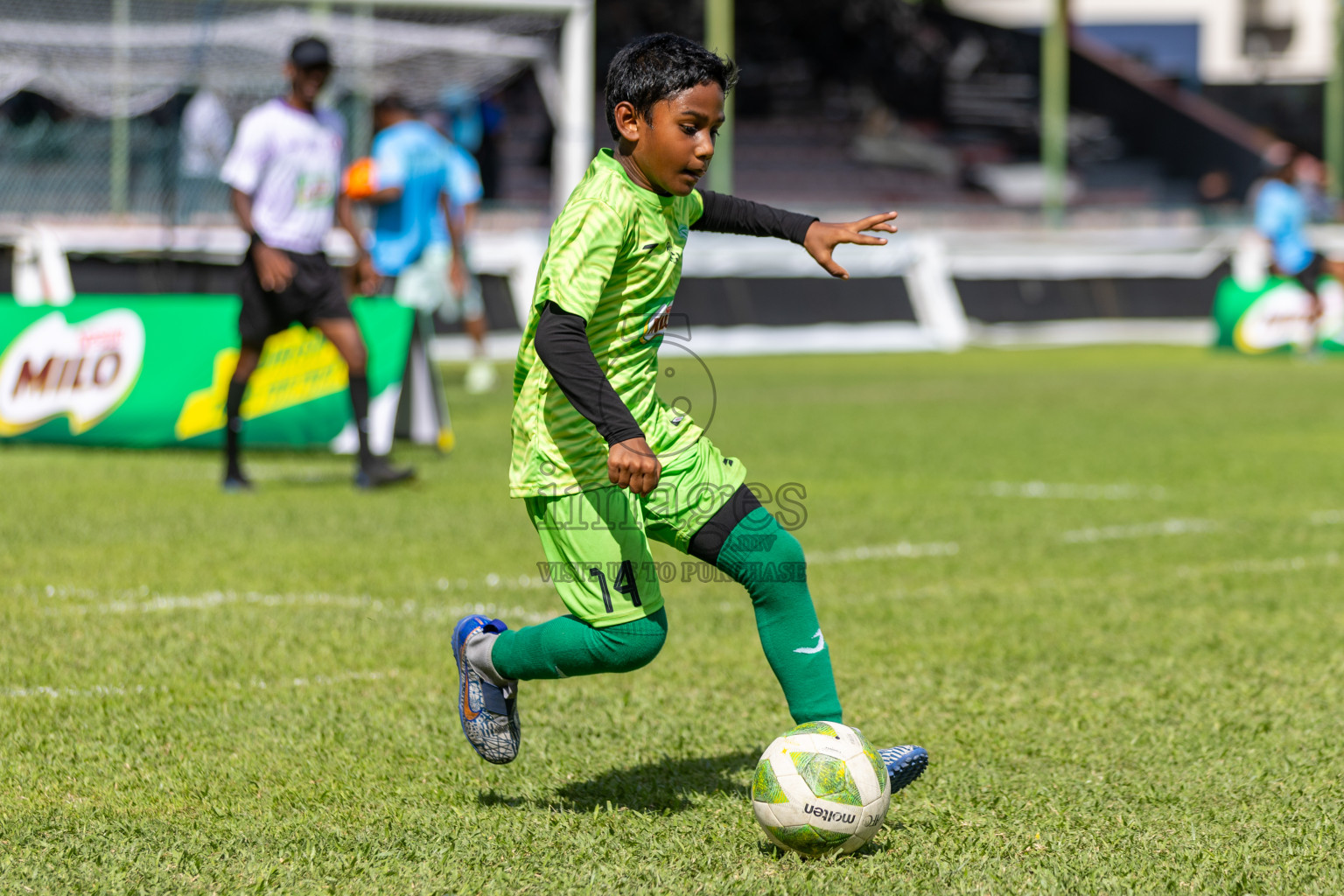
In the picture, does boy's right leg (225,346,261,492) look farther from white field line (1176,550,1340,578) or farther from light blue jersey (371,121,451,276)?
white field line (1176,550,1340,578)

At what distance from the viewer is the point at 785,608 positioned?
3.54m

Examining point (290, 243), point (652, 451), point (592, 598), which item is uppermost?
point (652, 451)

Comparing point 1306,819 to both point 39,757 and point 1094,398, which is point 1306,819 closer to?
point 39,757

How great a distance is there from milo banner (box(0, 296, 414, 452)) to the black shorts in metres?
1.27

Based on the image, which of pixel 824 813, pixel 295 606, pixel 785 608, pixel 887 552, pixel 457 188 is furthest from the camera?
pixel 457 188

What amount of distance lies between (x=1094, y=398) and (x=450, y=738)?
34.7 feet

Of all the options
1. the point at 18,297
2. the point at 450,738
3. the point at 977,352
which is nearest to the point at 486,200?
the point at 977,352

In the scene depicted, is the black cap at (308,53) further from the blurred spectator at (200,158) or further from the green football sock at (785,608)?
the blurred spectator at (200,158)

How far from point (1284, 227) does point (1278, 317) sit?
122 centimetres

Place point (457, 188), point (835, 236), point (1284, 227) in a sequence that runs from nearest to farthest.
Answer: point (835, 236)
point (457, 188)
point (1284, 227)

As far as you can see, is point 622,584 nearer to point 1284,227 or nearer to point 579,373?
point 579,373

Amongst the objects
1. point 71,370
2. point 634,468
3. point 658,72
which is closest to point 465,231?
point 71,370

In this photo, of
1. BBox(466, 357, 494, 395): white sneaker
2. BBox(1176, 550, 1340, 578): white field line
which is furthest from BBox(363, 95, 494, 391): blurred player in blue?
BBox(1176, 550, 1340, 578): white field line

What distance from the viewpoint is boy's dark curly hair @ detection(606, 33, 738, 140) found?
136 inches
